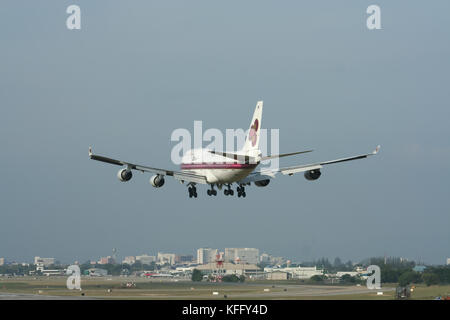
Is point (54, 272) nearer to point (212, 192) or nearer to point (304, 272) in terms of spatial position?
point (304, 272)

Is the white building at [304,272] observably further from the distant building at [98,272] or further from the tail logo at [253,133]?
the tail logo at [253,133]

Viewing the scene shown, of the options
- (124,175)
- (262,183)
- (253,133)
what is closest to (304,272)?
(262,183)

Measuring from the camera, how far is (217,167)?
86375 mm

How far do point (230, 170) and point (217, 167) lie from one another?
2334 mm

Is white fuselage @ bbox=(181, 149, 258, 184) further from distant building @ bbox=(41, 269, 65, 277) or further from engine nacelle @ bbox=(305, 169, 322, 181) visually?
distant building @ bbox=(41, 269, 65, 277)

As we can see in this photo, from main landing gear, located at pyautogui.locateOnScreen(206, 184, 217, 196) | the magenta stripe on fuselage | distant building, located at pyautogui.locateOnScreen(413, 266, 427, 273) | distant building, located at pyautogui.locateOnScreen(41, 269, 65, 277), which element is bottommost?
distant building, located at pyautogui.locateOnScreen(41, 269, 65, 277)

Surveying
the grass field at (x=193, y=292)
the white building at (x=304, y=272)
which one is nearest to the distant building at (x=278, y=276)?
the white building at (x=304, y=272)

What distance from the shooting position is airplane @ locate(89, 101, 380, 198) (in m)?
82.3

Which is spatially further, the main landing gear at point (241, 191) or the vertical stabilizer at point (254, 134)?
the main landing gear at point (241, 191)

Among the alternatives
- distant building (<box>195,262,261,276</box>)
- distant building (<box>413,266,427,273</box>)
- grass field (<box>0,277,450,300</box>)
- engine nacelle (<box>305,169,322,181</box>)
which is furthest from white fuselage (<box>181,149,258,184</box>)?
distant building (<box>195,262,261,276</box>)

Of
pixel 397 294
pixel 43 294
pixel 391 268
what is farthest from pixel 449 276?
pixel 43 294

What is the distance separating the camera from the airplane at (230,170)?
270ft

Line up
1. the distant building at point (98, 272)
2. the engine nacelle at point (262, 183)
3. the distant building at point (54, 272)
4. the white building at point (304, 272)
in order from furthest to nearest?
the distant building at point (54, 272) → the distant building at point (98, 272) → the white building at point (304, 272) → the engine nacelle at point (262, 183)

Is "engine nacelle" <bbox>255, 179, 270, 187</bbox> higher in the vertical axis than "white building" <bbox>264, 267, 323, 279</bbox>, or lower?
higher
